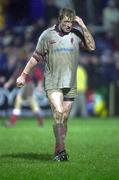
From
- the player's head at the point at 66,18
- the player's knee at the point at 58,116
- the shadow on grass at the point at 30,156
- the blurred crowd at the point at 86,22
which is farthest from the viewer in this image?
the blurred crowd at the point at 86,22

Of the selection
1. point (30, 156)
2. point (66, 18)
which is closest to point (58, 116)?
point (30, 156)

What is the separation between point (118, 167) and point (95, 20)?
69.4 ft

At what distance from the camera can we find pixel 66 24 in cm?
1351

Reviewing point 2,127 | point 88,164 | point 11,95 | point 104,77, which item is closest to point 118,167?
point 88,164

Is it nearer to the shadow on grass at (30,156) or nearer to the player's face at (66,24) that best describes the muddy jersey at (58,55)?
the player's face at (66,24)

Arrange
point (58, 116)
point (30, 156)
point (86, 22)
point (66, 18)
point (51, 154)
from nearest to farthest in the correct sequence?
1. point (66, 18)
2. point (58, 116)
3. point (30, 156)
4. point (51, 154)
5. point (86, 22)

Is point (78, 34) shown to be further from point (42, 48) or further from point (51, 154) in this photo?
point (51, 154)

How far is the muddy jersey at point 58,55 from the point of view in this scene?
13.7m

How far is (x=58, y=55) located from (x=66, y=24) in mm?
542

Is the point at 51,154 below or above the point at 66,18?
below

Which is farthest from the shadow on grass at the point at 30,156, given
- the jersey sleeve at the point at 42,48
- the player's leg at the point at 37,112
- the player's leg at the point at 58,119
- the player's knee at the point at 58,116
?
the player's leg at the point at 37,112

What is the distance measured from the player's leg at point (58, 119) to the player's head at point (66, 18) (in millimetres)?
1087

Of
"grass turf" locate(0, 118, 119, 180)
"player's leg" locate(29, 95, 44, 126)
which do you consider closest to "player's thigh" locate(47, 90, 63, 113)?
"grass turf" locate(0, 118, 119, 180)

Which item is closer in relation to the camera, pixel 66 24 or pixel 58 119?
pixel 66 24
